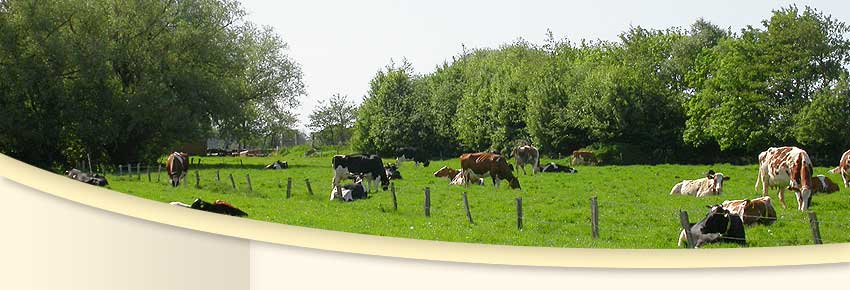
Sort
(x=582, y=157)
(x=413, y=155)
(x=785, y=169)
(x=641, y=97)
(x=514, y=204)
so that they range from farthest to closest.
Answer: (x=514, y=204) → (x=413, y=155) → (x=582, y=157) → (x=641, y=97) → (x=785, y=169)

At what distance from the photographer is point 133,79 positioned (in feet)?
8.75

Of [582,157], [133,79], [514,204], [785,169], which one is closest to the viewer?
[785,169]

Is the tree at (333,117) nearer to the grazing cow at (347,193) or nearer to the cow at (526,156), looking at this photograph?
the grazing cow at (347,193)

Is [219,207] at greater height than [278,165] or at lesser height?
lesser

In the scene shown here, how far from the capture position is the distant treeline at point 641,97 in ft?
7.20

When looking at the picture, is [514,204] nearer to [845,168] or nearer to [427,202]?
[427,202]

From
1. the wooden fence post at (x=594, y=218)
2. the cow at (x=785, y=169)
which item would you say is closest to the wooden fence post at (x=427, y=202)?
the wooden fence post at (x=594, y=218)

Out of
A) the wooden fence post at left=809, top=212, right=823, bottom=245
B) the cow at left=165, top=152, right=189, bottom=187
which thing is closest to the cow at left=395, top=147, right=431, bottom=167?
the cow at left=165, top=152, right=189, bottom=187

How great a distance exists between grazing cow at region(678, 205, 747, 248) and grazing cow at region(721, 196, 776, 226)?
3 centimetres

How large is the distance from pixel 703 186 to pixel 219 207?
1.63 metres

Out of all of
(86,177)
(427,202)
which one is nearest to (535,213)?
(427,202)

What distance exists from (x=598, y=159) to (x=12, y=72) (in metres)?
1.88

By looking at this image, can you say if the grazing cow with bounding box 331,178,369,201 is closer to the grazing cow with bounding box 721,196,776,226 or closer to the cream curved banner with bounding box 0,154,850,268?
the cream curved banner with bounding box 0,154,850,268

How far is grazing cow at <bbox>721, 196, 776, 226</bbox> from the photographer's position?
7.96ft
